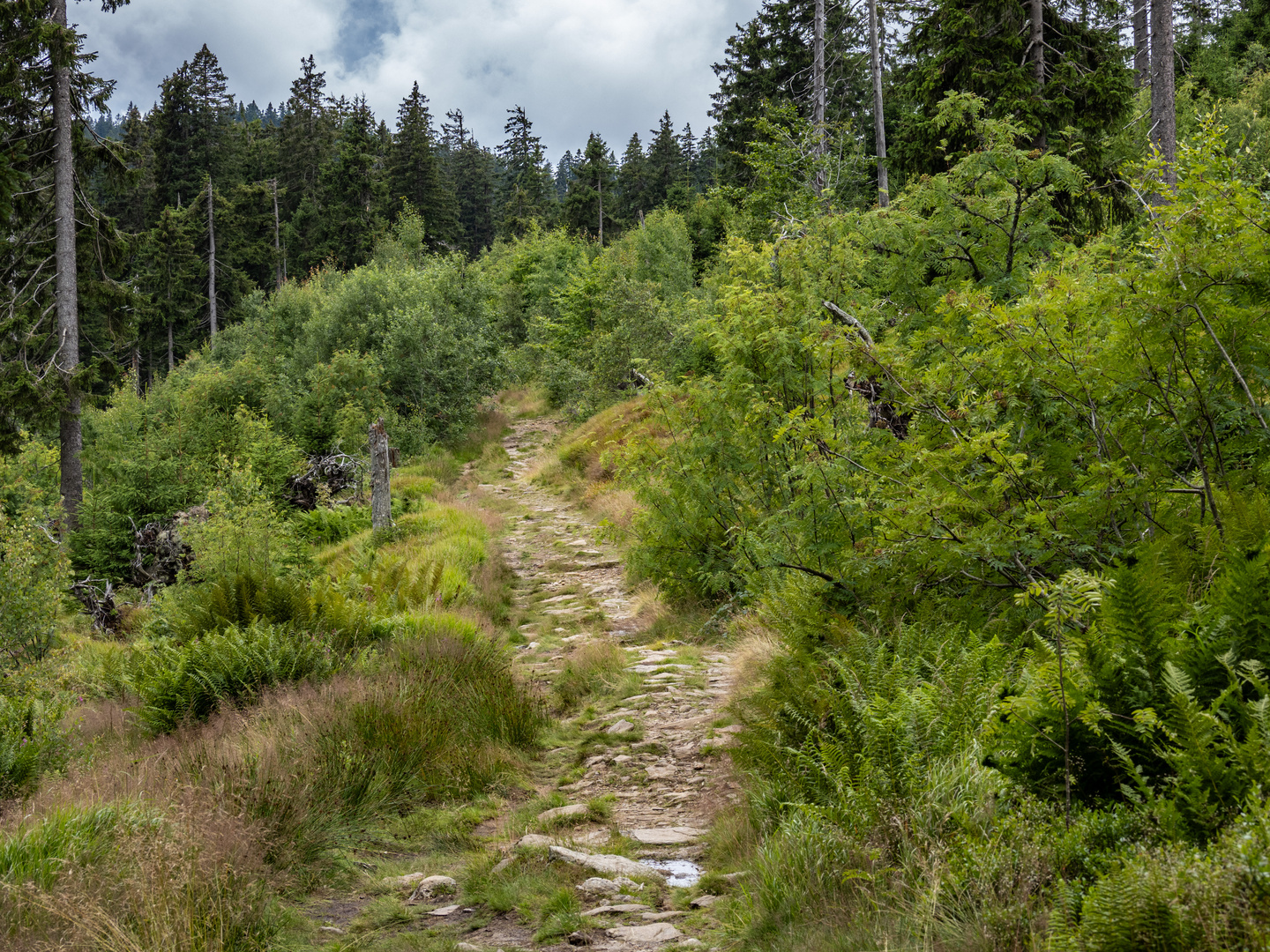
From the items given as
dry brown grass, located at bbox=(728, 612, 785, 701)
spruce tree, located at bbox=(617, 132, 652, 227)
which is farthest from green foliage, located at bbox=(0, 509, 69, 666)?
spruce tree, located at bbox=(617, 132, 652, 227)

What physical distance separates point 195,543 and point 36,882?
360 inches

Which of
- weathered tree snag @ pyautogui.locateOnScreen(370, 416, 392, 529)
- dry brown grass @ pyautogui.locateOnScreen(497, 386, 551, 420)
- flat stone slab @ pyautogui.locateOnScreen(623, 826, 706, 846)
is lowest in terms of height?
flat stone slab @ pyautogui.locateOnScreen(623, 826, 706, 846)

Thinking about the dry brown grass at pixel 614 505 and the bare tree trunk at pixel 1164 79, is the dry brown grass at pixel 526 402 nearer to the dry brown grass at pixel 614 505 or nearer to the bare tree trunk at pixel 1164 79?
the dry brown grass at pixel 614 505

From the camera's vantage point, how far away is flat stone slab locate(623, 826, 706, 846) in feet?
14.8

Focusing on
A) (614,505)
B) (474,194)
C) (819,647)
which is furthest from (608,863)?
(474,194)

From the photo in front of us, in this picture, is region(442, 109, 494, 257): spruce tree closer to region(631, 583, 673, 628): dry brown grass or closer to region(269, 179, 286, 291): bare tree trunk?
region(269, 179, 286, 291): bare tree trunk

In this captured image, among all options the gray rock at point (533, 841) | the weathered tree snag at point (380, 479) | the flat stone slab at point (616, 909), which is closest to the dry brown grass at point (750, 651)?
the gray rock at point (533, 841)

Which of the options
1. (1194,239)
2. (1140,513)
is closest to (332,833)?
(1140,513)

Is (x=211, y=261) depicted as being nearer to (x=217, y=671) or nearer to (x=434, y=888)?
Result: (x=217, y=671)

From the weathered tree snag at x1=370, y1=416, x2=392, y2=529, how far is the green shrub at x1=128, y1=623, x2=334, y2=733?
6691 millimetres

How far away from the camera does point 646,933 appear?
341 centimetres

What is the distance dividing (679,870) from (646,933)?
0.72 meters

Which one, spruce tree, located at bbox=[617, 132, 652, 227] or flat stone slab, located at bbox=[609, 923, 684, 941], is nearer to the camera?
flat stone slab, located at bbox=[609, 923, 684, 941]

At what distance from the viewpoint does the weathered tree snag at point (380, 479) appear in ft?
43.4
